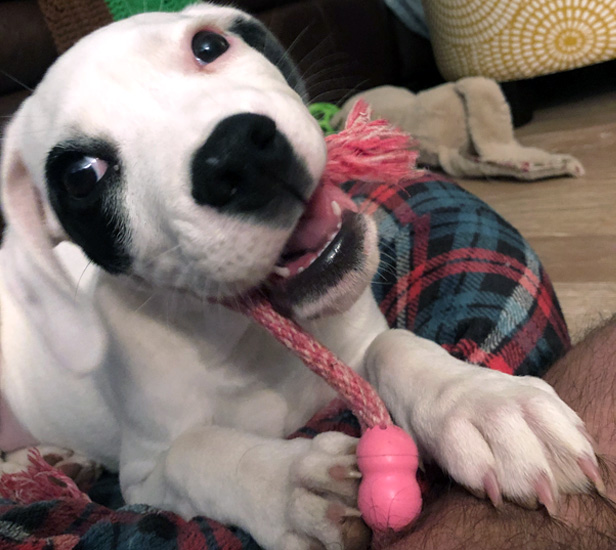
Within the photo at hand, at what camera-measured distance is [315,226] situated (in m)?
0.89

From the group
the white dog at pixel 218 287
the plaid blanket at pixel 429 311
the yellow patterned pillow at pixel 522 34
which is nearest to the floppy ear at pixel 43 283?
the white dog at pixel 218 287

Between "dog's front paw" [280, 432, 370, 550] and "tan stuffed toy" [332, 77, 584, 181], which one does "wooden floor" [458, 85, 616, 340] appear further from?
"dog's front paw" [280, 432, 370, 550]

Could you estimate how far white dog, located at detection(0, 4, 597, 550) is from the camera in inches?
29.1

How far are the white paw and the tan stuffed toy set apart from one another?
67.1 inches

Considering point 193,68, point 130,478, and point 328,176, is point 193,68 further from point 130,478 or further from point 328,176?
point 130,478

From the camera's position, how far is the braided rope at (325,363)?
0.80m

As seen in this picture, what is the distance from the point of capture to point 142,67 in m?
0.89

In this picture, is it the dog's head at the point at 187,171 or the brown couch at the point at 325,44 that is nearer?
the dog's head at the point at 187,171

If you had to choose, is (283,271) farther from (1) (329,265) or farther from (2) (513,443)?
(2) (513,443)

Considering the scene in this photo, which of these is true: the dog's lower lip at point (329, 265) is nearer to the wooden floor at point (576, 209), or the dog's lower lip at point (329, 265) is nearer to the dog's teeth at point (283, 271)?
the dog's teeth at point (283, 271)

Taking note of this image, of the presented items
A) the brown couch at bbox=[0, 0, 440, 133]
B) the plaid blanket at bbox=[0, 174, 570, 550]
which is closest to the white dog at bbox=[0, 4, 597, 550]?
the plaid blanket at bbox=[0, 174, 570, 550]

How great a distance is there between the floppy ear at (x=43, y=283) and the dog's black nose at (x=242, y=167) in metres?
0.40

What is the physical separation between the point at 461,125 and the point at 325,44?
983 mm

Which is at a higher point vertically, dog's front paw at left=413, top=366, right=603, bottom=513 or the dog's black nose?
the dog's black nose
